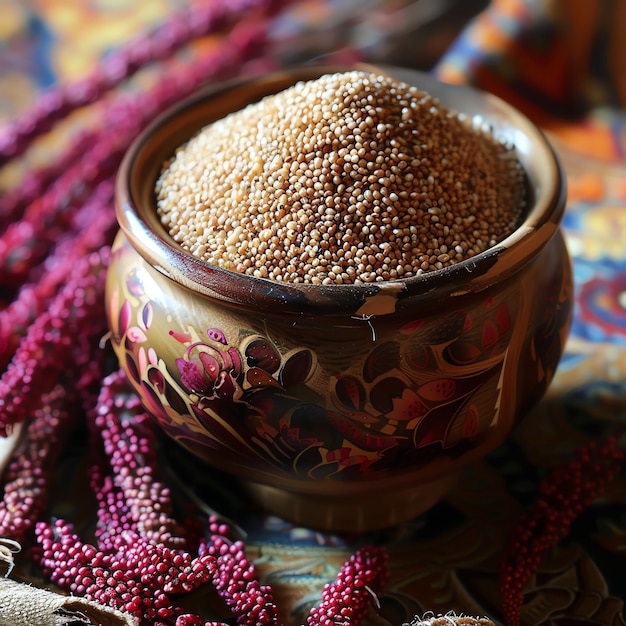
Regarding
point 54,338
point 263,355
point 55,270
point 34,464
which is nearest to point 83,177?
point 55,270

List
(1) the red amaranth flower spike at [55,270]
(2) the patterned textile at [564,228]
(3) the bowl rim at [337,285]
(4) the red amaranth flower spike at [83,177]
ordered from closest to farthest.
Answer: (3) the bowl rim at [337,285] → (2) the patterned textile at [564,228] → (1) the red amaranth flower spike at [55,270] → (4) the red amaranth flower spike at [83,177]

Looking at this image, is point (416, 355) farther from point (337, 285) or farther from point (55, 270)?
point (55, 270)

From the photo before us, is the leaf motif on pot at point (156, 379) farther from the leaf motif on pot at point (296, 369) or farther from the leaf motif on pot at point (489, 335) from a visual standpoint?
the leaf motif on pot at point (489, 335)

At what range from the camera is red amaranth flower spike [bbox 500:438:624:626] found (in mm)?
596

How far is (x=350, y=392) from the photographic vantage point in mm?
530

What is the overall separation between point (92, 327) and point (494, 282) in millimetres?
420

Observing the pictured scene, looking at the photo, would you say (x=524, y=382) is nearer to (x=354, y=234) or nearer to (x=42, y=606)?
(x=354, y=234)

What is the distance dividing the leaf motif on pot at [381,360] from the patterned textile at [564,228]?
189 millimetres

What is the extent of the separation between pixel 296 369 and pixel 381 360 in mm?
57

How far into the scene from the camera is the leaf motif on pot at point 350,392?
0.53 m

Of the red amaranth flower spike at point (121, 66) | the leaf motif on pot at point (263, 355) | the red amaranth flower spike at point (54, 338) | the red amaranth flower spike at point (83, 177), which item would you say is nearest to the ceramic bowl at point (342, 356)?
the leaf motif on pot at point (263, 355)

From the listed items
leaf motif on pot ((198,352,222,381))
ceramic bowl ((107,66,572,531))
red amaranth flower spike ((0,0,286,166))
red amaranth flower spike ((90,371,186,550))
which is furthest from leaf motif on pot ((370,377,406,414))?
red amaranth flower spike ((0,0,286,166))

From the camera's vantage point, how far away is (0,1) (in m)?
1.39

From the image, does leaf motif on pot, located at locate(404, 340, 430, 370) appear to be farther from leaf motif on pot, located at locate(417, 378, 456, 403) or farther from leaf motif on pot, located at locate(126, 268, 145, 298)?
leaf motif on pot, located at locate(126, 268, 145, 298)
